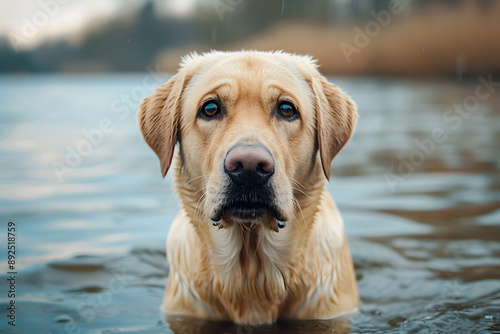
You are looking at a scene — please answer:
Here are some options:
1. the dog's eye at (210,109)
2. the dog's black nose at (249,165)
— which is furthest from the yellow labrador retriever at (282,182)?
the dog's black nose at (249,165)

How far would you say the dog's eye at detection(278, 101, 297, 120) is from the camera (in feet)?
13.8

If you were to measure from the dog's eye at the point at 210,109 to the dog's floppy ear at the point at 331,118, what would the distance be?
0.75 meters

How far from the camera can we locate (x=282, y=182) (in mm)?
3764

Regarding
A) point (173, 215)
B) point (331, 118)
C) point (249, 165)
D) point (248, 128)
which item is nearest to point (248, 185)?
point (249, 165)

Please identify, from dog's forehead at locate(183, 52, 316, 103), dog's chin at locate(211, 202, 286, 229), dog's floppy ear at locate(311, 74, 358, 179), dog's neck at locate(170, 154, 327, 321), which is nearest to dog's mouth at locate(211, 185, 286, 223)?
dog's chin at locate(211, 202, 286, 229)

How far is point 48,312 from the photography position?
4.84 metres

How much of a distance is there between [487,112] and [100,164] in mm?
12049

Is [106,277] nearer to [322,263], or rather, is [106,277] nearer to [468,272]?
[322,263]

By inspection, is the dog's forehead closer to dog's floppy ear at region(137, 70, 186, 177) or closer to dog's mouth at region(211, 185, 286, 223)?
dog's floppy ear at region(137, 70, 186, 177)

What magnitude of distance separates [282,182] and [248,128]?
411 mm

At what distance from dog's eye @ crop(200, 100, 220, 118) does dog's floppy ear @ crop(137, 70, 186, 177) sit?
1.01 ft

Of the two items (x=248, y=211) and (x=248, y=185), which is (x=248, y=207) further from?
(x=248, y=185)

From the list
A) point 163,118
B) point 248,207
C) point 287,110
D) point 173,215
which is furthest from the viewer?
point 173,215

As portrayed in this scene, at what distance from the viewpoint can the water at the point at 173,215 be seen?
15.6ft
